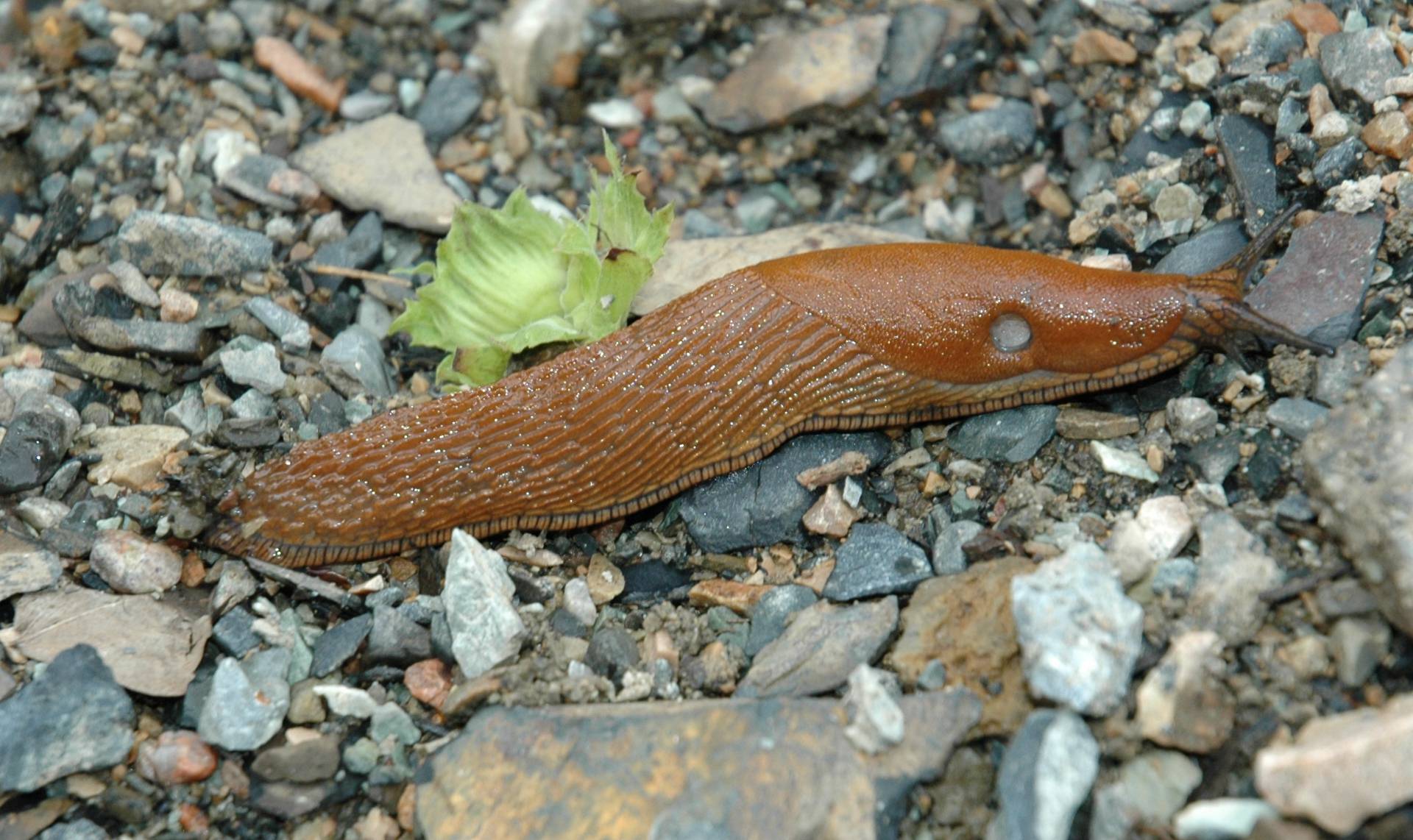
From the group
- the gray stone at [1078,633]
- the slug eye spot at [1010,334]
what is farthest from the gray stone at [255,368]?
the gray stone at [1078,633]

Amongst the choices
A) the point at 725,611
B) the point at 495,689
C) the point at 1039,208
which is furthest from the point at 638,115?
the point at 495,689

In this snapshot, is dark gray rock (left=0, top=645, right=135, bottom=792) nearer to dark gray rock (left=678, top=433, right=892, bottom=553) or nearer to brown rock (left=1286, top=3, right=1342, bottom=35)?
dark gray rock (left=678, top=433, right=892, bottom=553)

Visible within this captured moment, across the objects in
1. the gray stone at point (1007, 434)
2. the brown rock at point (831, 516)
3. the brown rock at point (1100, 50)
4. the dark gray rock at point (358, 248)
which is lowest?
the brown rock at point (831, 516)

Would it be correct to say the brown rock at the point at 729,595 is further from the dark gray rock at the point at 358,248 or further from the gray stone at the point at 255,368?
the dark gray rock at the point at 358,248

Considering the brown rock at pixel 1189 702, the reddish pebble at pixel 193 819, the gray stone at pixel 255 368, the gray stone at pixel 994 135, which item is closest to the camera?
the brown rock at pixel 1189 702

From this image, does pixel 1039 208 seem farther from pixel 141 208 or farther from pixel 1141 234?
pixel 141 208

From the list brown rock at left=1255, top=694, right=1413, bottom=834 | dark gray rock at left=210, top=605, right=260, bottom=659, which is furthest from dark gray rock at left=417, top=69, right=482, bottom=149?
brown rock at left=1255, top=694, right=1413, bottom=834
